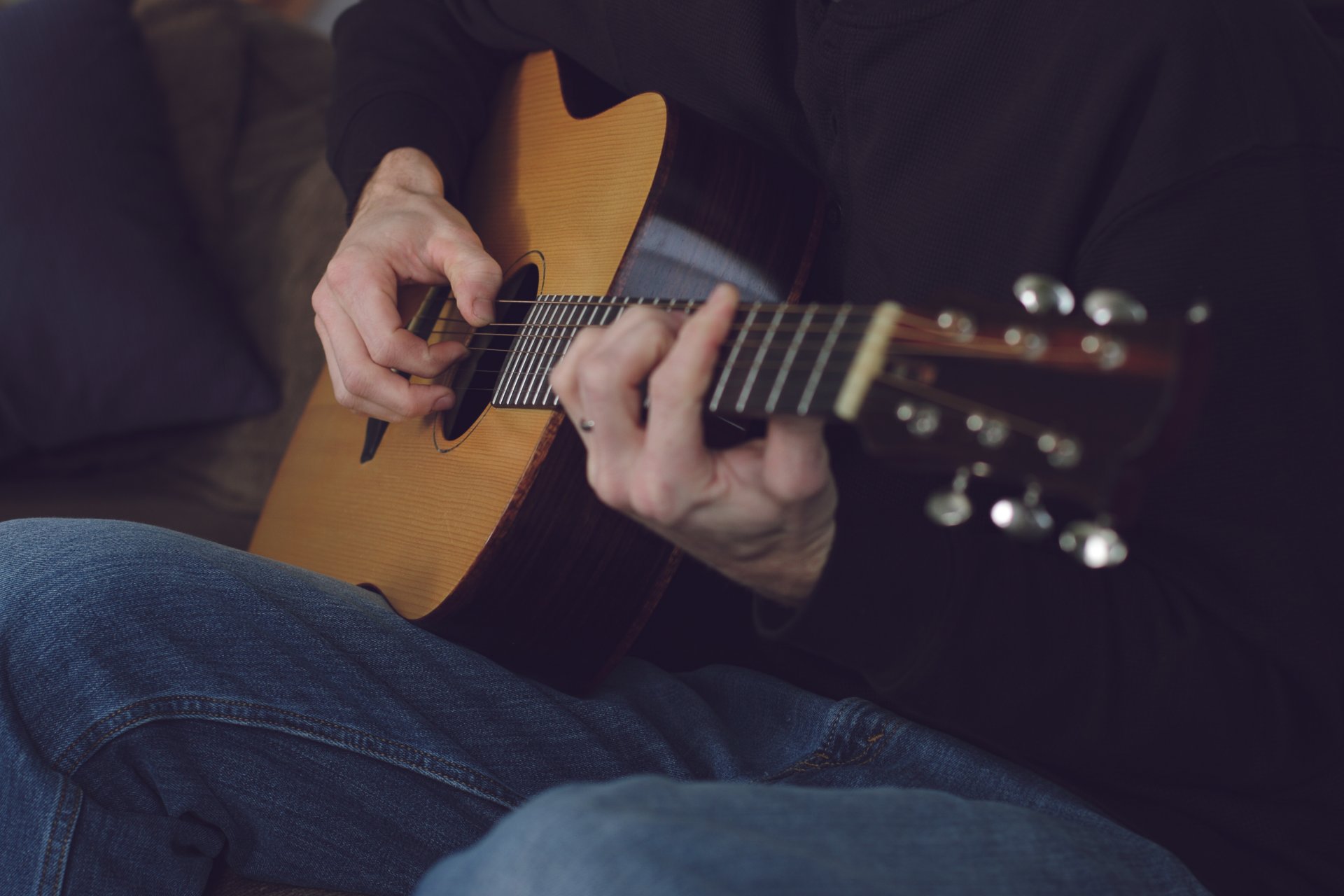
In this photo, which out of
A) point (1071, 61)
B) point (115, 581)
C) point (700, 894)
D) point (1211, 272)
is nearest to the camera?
point (700, 894)

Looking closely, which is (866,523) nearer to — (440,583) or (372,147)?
(440,583)

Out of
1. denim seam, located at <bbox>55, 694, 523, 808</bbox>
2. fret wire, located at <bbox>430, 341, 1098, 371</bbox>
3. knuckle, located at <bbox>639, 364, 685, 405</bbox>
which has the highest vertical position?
fret wire, located at <bbox>430, 341, 1098, 371</bbox>

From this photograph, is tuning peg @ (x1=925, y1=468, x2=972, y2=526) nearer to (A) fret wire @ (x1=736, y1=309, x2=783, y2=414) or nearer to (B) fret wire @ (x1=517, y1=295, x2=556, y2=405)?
(A) fret wire @ (x1=736, y1=309, x2=783, y2=414)

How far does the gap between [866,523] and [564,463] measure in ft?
1.11

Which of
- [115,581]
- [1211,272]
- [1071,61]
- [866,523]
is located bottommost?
[115,581]

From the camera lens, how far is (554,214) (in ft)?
3.84

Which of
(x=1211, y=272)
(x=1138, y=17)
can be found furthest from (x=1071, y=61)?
(x=1211, y=272)

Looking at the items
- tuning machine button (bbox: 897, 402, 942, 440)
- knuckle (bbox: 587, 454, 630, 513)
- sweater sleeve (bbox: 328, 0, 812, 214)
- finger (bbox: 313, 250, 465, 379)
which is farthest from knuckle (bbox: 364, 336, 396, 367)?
tuning machine button (bbox: 897, 402, 942, 440)

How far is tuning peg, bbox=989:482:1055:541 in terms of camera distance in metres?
0.56

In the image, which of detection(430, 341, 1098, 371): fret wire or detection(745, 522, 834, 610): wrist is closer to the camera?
detection(430, 341, 1098, 371): fret wire

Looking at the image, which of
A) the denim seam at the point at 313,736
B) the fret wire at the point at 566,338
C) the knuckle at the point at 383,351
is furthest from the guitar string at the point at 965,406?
the knuckle at the point at 383,351

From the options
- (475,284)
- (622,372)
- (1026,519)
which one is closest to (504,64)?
(475,284)

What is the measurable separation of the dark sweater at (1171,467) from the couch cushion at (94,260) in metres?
1.26

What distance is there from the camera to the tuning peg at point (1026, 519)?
1.83ft
